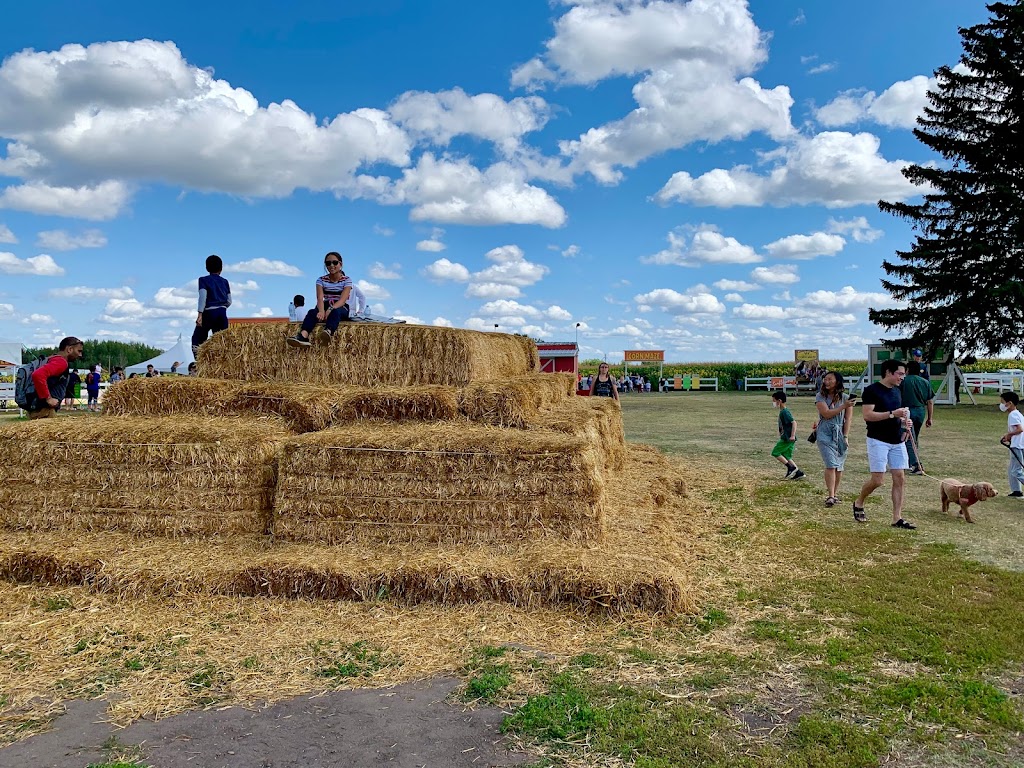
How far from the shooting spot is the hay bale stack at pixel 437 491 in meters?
5.62

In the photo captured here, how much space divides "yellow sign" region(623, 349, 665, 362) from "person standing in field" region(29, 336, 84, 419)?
57.0 meters

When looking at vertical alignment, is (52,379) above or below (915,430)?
above

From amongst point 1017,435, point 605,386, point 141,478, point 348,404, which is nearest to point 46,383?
point 141,478

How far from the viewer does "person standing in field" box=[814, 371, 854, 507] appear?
862 cm

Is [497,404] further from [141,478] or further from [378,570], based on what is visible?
[141,478]

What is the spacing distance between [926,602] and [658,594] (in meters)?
2.10

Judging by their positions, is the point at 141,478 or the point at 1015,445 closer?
the point at 141,478

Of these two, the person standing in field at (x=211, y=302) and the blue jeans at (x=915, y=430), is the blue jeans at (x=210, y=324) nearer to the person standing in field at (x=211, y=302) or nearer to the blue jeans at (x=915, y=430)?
the person standing in field at (x=211, y=302)

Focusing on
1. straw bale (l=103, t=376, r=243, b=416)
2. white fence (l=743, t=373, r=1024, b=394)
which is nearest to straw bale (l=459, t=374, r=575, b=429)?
straw bale (l=103, t=376, r=243, b=416)

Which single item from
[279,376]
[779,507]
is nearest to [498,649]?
[279,376]

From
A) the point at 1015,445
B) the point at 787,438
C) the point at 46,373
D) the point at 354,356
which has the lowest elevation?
the point at 787,438

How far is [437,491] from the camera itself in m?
5.68

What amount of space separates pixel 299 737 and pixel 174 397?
4713 mm

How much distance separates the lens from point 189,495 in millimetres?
5914
